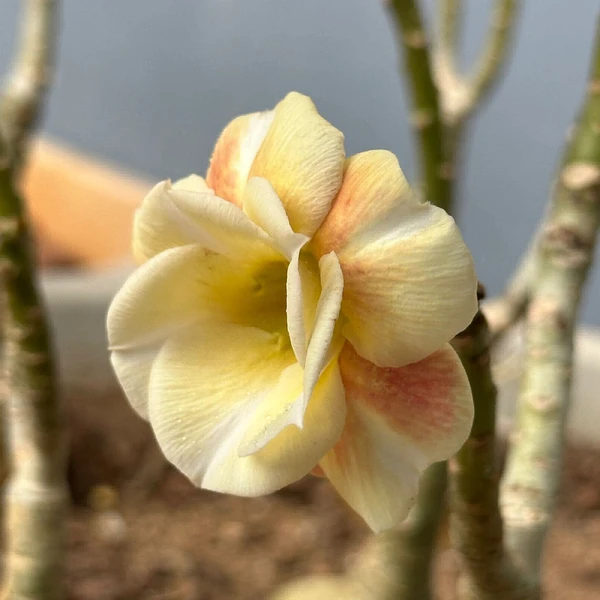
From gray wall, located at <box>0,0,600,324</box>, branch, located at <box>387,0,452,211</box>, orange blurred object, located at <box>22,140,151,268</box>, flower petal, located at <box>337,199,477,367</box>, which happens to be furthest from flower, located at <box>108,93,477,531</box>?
orange blurred object, located at <box>22,140,151,268</box>

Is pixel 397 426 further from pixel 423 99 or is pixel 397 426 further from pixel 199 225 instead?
pixel 423 99

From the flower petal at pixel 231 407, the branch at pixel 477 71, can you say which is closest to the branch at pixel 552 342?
the flower petal at pixel 231 407

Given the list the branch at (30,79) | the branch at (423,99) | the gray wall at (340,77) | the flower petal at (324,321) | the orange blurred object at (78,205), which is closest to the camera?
the flower petal at (324,321)

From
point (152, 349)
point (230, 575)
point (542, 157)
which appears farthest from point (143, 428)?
point (152, 349)

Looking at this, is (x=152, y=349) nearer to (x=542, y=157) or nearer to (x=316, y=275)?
(x=316, y=275)

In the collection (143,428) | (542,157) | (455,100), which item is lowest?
(143,428)

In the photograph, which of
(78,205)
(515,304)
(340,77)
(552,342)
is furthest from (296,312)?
(78,205)

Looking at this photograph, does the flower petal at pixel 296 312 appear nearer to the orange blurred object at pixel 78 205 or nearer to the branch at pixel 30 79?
the branch at pixel 30 79
